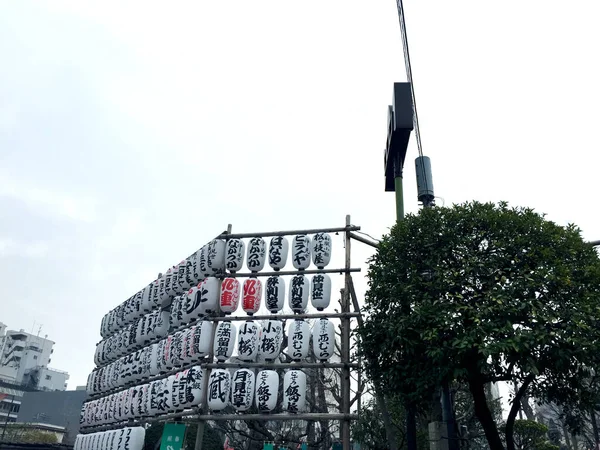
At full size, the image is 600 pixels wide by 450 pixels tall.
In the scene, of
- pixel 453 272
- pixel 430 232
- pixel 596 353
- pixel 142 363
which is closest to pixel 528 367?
pixel 596 353

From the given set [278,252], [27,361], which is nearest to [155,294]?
[278,252]

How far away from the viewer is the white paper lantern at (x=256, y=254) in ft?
46.3

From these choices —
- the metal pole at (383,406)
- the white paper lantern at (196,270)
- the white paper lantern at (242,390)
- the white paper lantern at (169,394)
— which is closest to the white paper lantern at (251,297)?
the white paper lantern at (242,390)

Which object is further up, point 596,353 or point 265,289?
point 265,289

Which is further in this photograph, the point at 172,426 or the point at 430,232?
the point at 172,426

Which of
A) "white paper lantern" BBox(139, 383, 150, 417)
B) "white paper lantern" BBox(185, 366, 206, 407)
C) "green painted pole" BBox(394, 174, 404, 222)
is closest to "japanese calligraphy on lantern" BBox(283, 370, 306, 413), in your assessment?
"white paper lantern" BBox(185, 366, 206, 407)

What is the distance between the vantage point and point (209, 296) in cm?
1388

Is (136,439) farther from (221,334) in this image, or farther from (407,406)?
(407,406)

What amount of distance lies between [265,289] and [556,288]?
24.7 feet

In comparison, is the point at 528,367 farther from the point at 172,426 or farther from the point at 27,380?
the point at 27,380

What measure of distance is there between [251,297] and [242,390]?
2606 mm

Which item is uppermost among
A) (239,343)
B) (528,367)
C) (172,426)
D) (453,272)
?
(453,272)

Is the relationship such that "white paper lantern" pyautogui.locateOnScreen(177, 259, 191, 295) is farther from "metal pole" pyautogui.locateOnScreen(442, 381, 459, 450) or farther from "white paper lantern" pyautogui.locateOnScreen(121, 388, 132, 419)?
"metal pole" pyautogui.locateOnScreen(442, 381, 459, 450)

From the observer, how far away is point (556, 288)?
9.70 metres
